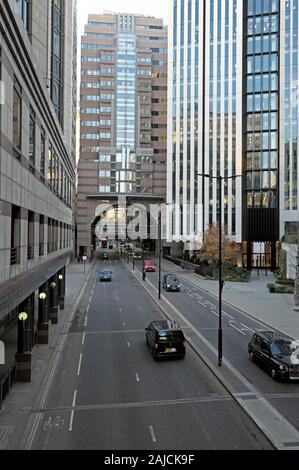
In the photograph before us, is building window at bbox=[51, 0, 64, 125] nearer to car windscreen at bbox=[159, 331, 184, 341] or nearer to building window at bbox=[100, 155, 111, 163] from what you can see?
→ car windscreen at bbox=[159, 331, 184, 341]

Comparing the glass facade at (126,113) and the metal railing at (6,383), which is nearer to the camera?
the metal railing at (6,383)

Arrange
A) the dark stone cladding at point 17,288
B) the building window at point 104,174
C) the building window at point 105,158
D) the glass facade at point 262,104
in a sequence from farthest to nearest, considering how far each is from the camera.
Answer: the building window at point 105,158
the building window at point 104,174
the glass facade at point 262,104
the dark stone cladding at point 17,288

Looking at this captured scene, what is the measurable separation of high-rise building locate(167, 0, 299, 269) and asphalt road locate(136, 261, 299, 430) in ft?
110

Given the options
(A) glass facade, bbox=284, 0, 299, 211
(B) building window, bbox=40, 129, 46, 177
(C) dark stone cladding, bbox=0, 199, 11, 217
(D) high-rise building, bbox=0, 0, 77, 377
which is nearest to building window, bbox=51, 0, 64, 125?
(D) high-rise building, bbox=0, 0, 77, 377

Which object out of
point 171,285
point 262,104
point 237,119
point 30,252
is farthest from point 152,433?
point 262,104

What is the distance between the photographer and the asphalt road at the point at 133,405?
11141 mm

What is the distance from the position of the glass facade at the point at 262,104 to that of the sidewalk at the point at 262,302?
25.4 metres

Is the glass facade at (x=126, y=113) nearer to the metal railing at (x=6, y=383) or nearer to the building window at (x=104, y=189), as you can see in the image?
the building window at (x=104, y=189)

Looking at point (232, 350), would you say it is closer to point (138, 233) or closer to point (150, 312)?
point (150, 312)

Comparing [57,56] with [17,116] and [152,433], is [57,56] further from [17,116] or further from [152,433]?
[152,433]

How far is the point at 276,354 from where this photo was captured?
16516 mm

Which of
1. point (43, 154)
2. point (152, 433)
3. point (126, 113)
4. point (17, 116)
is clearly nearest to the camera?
point (152, 433)

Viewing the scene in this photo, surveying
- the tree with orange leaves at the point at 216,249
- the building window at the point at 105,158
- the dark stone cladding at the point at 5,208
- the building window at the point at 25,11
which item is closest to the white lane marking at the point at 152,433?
the dark stone cladding at the point at 5,208

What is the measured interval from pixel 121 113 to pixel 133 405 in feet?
339
